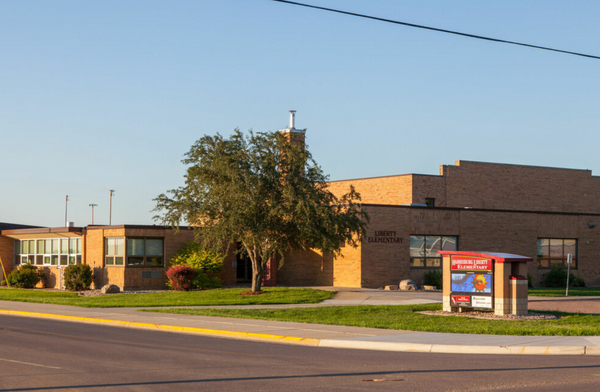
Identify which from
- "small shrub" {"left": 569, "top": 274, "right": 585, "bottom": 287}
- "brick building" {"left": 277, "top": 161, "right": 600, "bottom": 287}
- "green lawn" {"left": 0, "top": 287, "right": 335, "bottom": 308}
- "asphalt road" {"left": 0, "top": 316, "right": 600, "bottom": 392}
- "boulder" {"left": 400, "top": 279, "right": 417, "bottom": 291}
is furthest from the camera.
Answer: "small shrub" {"left": 569, "top": 274, "right": 585, "bottom": 287}

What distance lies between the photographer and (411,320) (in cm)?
2086

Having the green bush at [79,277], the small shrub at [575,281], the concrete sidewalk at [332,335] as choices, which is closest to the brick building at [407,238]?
the green bush at [79,277]

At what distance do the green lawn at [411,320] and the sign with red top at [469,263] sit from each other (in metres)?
1.85

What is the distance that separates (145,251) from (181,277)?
3.79 metres

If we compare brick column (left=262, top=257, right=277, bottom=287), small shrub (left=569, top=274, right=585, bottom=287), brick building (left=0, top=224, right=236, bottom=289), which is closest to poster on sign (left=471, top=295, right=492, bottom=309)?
brick column (left=262, top=257, right=277, bottom=287)

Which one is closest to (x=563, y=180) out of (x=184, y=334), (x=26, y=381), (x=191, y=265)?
(x=191, y=265)

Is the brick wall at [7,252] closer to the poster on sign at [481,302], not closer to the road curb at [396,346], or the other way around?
the road curb at [396,346]

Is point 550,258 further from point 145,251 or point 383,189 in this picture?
point 145,251

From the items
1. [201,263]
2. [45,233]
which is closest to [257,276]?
A: [201,263]

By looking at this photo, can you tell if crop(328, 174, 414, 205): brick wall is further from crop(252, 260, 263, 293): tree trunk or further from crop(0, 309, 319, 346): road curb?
crop(0, 309, 319, 346): road curb

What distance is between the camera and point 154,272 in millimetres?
38406

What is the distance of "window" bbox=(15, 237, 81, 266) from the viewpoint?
137ft

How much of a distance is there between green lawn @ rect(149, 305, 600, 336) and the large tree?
5.82 m

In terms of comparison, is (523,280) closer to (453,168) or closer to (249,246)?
(249,246)
